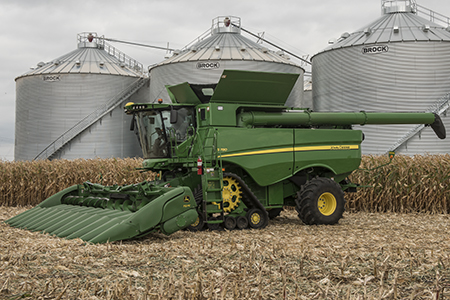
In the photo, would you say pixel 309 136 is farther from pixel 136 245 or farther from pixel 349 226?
pixel 136 245

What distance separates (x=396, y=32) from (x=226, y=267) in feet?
69.9

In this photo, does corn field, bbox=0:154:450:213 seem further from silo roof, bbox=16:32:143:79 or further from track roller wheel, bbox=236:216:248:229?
silo roof, bbox=16:32:143:79

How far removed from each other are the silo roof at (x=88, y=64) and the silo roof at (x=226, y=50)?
4306 mm

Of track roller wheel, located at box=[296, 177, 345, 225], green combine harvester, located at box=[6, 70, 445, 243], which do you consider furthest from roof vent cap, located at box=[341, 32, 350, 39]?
track roller wheel, located at box=[296, 177, 345, 225]

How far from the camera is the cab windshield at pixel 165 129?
1052 centimetres

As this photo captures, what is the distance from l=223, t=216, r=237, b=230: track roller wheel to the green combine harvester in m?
0.02

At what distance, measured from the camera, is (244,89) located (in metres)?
10.4

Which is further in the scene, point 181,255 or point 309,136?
point 309,136

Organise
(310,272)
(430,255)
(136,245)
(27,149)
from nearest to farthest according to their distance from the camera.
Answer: (310,272) → (430,255) → (136,245) → (27,149)

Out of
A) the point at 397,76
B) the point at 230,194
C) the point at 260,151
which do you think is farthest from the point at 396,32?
the point at 230,194

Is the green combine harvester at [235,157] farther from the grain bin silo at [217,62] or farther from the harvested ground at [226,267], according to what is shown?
the grain bin silo at [217,62]

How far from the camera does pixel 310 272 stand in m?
5.54

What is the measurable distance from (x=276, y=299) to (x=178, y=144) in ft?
20.5

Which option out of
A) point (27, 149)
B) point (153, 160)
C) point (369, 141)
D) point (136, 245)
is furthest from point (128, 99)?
point (136, 245)
